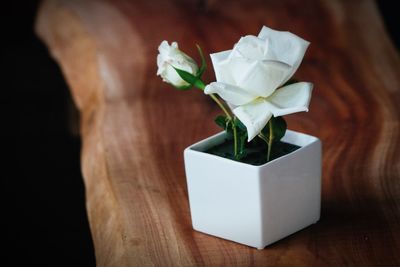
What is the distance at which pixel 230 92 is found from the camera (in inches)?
30.7


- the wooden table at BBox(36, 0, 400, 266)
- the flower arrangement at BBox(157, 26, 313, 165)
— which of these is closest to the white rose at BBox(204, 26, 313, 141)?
the flower arrangement at BBox(157, 26, 313, 165)

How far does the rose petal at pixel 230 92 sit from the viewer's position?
78cm

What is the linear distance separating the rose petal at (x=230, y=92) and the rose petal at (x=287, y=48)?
47 millimetres

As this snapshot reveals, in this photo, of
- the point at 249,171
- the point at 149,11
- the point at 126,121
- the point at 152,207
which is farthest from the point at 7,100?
the point at 249,171

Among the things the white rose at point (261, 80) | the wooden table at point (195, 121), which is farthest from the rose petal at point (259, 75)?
the wooden table at point (195, 121)

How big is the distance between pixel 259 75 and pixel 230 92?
4 cm

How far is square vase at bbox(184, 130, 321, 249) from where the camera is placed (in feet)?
2.69

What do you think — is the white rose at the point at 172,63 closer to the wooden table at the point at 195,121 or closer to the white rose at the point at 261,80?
the white rose at the point at 261,80

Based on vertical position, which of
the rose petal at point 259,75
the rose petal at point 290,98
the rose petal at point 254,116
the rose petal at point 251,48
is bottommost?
the rose petal at point 254,116

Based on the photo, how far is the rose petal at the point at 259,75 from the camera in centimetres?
76

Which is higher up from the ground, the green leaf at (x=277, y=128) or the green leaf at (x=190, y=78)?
the green leaf at (x=190, y=78)

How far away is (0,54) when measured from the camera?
8.31 ft

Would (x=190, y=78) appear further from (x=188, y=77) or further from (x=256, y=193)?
(x=256, y=193)

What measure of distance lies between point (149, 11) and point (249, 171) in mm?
1059
